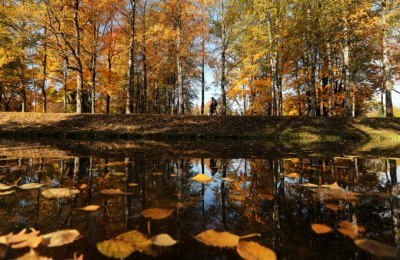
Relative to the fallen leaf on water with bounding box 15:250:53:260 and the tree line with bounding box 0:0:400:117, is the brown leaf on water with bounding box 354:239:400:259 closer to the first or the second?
the fallen leaf on water with bounding box 15:250:53:260

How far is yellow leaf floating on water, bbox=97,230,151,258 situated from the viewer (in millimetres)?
1036

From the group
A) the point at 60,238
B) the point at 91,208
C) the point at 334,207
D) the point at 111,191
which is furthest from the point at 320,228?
the point at 111,191

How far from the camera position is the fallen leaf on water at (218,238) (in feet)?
3.71

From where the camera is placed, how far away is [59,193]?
195 cm

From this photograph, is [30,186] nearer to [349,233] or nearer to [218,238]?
[218,238]

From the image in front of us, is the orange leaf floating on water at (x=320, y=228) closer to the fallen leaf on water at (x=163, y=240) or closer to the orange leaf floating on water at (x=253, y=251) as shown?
the orange leaf floating on water at (x=253, y=251)

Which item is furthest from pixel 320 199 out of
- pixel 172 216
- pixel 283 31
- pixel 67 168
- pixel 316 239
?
pixel 283 31

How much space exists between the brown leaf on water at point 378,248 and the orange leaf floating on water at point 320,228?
17 cm

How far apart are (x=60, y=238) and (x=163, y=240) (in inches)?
25.2

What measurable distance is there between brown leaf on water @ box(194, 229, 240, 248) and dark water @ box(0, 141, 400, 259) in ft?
0.13

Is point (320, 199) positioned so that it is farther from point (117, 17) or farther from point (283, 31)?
point (117, 17)

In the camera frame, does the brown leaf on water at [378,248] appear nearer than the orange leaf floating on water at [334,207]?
Yes

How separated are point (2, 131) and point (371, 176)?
17195 millimetres

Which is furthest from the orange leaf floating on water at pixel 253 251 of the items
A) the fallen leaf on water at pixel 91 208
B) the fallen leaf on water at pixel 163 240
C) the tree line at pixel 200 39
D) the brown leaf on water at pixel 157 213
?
the tree line at pixel 200 39
